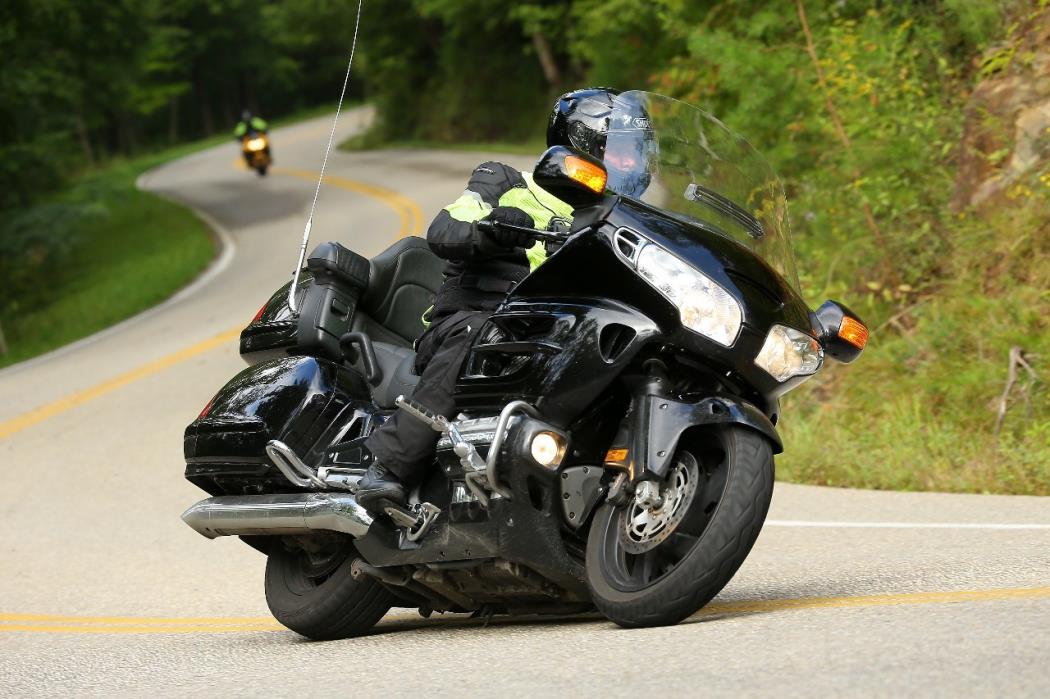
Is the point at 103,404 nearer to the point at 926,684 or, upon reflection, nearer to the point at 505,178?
the point at 505,178

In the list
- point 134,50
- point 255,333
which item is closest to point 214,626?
point 255,333

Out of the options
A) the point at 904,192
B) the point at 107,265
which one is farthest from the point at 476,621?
the point at 107,265

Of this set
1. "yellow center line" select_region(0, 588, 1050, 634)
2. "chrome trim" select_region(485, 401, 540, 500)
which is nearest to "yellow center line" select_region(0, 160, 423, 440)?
"yellow center line" select_region(0, 588, 1050, 634)

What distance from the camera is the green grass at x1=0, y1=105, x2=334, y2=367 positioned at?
84.4ft

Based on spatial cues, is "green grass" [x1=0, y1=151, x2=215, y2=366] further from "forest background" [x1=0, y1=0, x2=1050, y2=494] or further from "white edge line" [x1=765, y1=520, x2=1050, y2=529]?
"white edge line" [x1=765, y1=520, x2=1050, y2=529]

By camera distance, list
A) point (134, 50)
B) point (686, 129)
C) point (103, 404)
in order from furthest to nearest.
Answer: point (134, 50)
point (103, 404)
point (686, 129)

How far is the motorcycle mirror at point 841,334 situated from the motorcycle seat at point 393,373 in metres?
1.66

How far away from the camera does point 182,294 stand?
25.4m

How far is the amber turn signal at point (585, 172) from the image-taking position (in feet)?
16.9

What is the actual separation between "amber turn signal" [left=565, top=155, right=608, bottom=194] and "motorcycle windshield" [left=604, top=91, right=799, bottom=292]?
38cm

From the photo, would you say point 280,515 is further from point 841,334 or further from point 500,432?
point 841,334

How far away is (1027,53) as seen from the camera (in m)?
12.8

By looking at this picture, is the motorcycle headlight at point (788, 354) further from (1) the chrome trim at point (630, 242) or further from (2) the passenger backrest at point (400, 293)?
(2) the passenger backrest at point (400, 293)

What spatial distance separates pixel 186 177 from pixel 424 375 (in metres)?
39.4
